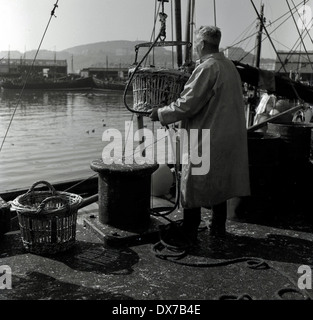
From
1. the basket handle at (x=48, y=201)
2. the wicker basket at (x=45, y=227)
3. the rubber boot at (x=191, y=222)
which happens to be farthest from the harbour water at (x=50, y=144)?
the rubber boot at (x=191, y=222)

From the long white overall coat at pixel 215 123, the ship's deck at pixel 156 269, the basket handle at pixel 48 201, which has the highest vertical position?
the long white overall coat at pixel 215 123

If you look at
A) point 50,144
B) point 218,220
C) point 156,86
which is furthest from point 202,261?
point 50,144

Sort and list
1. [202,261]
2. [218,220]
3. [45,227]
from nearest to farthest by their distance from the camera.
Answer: [202,261] < [45,227] < [218,220]

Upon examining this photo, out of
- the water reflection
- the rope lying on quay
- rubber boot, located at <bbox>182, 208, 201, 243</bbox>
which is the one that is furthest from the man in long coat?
the water reflection

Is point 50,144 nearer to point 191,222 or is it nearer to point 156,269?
point 191,222

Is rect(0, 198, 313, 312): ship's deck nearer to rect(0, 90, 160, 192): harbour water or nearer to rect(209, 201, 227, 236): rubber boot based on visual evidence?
rect(209, 201, 227, 236): rubber boot

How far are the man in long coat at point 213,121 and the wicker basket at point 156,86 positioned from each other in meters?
0.14

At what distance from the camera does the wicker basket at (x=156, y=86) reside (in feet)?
14.6

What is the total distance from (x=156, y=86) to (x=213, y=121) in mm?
725

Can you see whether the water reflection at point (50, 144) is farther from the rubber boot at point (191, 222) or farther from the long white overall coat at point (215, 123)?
the rubber boot at point (191, 222)

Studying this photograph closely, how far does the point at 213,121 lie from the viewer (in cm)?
454

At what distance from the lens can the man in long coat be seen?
4.43m

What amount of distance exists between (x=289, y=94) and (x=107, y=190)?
4515 mm

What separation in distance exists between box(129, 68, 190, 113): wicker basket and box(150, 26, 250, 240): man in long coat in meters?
0.14
